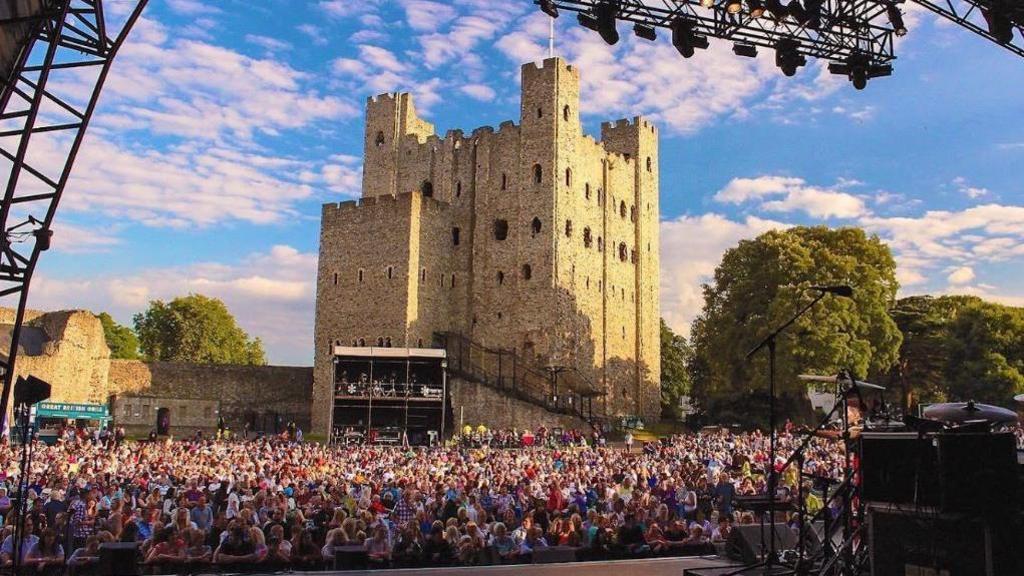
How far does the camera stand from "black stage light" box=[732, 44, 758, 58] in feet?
44.0

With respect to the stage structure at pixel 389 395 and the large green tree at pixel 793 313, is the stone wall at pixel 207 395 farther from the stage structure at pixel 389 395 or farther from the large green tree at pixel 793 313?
the large green tree at pixel 793 313

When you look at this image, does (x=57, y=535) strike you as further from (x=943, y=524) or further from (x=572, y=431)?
(x=572, y=431)

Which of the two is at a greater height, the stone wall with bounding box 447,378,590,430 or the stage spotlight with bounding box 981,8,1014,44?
the stage spotlight with bounding box 981,8,1014,44

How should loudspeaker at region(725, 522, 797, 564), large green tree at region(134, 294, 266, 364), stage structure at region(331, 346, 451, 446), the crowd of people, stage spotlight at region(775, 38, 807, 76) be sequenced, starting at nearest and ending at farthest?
1. the crowd of people
2. loudspeaker at region(725, 522, 797, 564)
3. stage spotlight at region(775, 38, 807, 76)
4. stage structure at region(331, 346, 451, 446)
5. large green tree at region(134, 294, 266, 364)

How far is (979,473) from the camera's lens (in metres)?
6.01

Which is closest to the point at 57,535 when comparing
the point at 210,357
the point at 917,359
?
the point at 917,359

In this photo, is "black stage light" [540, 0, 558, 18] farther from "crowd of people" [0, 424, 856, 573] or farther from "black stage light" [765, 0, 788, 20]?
"crowd of people" [0, 424, 856, 573]

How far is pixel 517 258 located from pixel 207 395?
18167mm

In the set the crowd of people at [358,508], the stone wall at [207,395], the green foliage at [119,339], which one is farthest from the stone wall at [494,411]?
the green foliage at [119,339]

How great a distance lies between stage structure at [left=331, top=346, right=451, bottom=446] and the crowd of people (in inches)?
583

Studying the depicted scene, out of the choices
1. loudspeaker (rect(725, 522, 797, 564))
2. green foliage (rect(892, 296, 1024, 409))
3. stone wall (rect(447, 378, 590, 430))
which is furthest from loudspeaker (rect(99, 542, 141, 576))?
green foliage (rect(892, 296, 1024, 409))

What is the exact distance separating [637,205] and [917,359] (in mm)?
17413

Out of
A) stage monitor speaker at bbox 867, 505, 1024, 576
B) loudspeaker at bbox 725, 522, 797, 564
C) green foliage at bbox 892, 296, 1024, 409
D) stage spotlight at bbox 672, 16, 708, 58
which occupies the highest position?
stage spotlight at bbox 672, 16, 708, 58

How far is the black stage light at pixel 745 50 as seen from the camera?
44.0 ft
